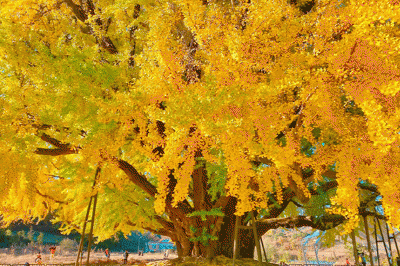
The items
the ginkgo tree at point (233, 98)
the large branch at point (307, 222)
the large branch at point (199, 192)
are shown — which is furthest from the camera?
the large branch at point (199, 192)

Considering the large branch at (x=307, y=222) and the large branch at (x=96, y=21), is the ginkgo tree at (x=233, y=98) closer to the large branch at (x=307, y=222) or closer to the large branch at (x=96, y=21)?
the large branch at (x=96, y=21)

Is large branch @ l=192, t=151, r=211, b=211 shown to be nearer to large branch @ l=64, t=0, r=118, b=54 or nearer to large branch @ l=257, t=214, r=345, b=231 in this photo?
large branch @ l=257, t=214, r=345, b=231

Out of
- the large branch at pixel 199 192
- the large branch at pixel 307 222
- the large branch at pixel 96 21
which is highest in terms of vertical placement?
the large branch at pixel 96 21

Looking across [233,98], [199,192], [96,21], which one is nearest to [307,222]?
[199,192]

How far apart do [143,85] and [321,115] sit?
11.5 ft

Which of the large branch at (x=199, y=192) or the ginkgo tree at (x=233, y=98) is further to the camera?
the large branch at (x=199, y=192)

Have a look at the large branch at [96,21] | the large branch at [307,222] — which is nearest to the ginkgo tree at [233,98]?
the large branch at [96,21]

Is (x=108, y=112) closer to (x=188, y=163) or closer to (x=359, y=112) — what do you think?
(x=188, y=163)

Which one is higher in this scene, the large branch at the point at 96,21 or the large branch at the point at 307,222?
the large branch at the point at 96,21

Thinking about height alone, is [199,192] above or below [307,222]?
above

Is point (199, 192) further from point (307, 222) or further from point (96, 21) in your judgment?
point (96, 21)

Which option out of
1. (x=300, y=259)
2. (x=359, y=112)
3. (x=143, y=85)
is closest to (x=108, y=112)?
(x=143, y=85)

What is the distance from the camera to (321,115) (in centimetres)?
527

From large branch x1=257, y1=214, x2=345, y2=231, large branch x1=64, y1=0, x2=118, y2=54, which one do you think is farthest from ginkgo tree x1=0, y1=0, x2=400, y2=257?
large branch x1=257, y1=214, x2=345, y2=231
